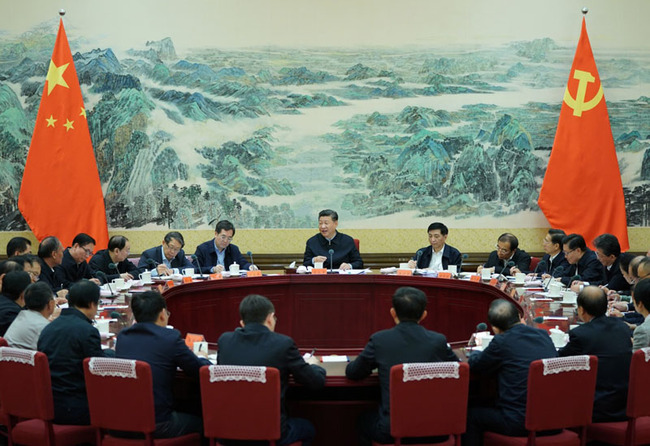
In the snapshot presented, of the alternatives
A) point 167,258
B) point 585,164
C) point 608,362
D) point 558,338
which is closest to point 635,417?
point 608,362

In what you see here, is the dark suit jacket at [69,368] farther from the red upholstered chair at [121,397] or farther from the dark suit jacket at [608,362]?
the dark suit jacket at [608,362]

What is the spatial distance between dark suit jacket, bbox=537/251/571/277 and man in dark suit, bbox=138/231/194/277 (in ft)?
10.5

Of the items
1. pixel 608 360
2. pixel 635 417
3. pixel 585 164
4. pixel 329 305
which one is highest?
pixel 585 164

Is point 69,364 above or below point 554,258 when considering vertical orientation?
above

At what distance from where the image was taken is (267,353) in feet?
9.95

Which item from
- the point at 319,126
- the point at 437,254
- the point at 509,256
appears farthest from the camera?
the point at 319,126

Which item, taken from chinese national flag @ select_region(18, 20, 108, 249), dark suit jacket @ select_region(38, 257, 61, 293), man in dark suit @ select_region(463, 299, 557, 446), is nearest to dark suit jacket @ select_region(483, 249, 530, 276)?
man in dark suit @ select_region(463, 299, 557, 446)

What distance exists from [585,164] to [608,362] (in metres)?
4.49

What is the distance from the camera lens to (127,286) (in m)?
5.38

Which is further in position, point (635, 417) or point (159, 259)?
point (159, 259)

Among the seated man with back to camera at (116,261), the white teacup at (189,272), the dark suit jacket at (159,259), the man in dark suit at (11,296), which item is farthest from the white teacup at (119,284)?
the man in dark suit at (11,296)

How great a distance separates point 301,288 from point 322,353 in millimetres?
2366

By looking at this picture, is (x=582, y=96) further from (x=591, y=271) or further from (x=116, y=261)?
(x=116, y=261)

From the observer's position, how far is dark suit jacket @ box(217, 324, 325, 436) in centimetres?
303
